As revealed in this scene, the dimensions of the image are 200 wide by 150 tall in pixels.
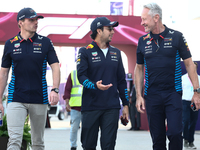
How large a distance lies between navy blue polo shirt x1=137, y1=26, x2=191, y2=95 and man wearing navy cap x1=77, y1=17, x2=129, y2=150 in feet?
1.41

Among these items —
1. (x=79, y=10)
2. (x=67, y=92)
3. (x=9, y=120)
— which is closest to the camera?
(x=9, y=120)

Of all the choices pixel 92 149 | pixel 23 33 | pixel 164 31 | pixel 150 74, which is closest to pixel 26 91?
pixel 23 33

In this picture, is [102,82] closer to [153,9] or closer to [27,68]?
[27,68]

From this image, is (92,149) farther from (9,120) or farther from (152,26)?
(152,26)

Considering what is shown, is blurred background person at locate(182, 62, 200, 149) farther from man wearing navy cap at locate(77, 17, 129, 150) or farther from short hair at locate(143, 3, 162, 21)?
man wearing navy cap at locate(77, 17, 129, 150)

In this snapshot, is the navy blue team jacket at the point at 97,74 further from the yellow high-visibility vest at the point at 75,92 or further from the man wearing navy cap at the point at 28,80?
the yellow high-visibility vest at the point at 75,92

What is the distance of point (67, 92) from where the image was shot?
322 inches

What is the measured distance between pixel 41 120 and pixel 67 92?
3559mm

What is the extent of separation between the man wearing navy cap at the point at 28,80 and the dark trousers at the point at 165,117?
46.2 inches

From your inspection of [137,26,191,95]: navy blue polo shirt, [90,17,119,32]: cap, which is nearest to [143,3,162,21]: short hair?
[137,26,191,95]: navy blue polo shirt

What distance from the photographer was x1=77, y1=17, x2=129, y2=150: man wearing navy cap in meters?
4.57

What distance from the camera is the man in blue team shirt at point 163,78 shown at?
449 cm

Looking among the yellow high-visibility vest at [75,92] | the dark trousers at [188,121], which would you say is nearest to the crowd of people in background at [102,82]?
the yellow high-visibility vest at [75,92]

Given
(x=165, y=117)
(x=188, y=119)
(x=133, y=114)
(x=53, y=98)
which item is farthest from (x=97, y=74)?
(x=133, y=114)
